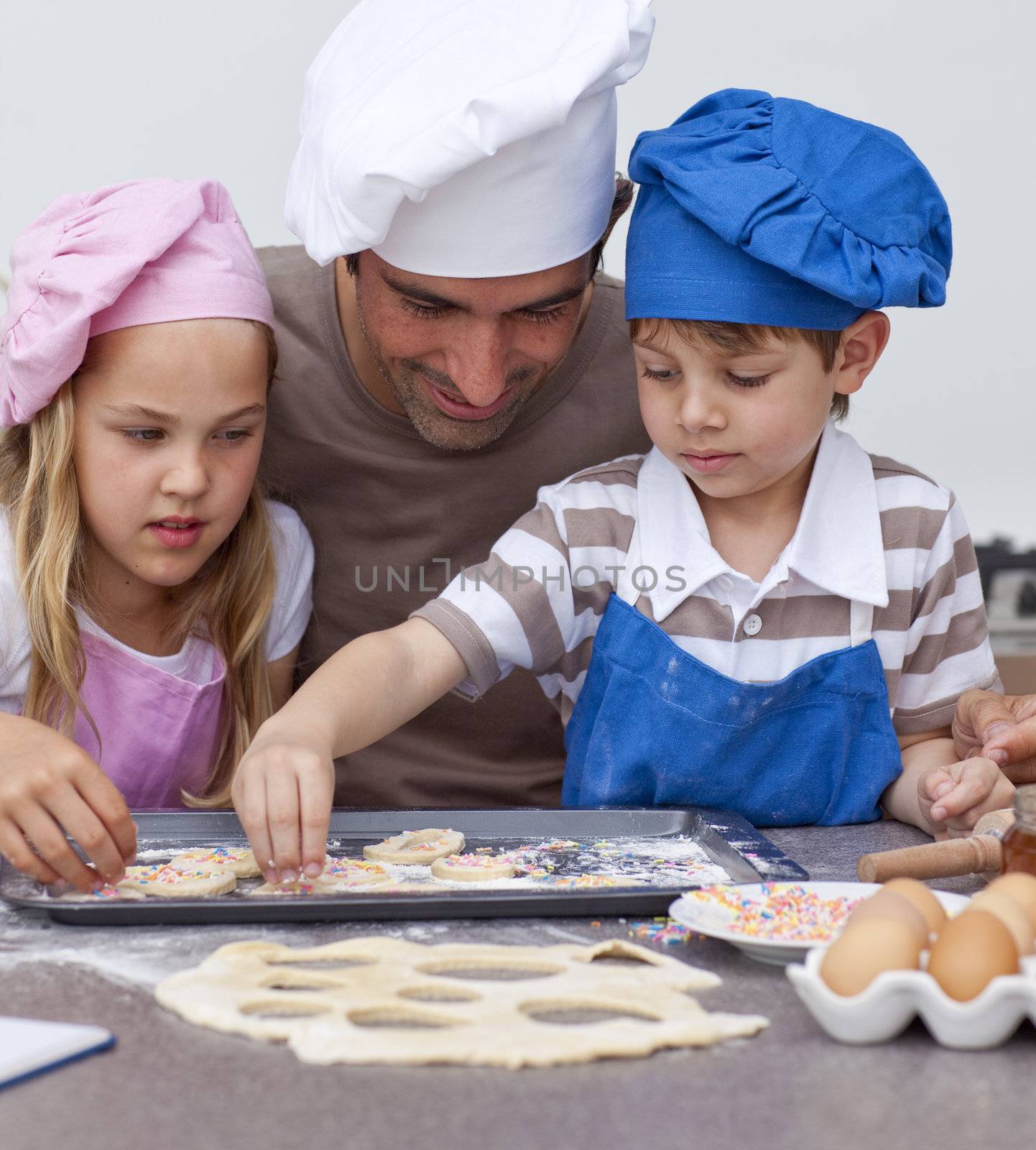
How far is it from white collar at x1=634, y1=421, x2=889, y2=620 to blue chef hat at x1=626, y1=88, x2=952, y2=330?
8.4 inches

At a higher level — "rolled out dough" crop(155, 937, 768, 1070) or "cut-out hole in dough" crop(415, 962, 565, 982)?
"rolled out dough" crop(155, 937, 768, 1070)

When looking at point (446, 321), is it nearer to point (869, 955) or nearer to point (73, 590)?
point (73, 590)

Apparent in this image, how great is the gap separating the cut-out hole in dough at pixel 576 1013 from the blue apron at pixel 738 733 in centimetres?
61

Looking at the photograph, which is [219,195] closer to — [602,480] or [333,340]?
[333,340]

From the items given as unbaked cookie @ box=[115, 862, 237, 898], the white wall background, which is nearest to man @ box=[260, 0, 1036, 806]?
unbaked cookie @ box=[115, 862, 237, 898]

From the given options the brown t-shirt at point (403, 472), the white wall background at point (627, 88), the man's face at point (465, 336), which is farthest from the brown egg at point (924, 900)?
the white wall background at point (627, 88)

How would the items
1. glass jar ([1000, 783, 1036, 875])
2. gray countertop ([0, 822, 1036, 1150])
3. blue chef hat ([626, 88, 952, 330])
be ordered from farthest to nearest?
blue chef hat ([626, 88, 952, 330]), glass jar ([1000, 783, 1036, 875]), gray countertop ([0, 822, 1036, 1150])

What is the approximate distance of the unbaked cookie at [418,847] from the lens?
1.23 metres

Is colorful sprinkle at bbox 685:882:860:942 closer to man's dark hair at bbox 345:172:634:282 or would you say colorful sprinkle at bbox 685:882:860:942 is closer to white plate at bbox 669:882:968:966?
white plate at bbox 669:882:968:966

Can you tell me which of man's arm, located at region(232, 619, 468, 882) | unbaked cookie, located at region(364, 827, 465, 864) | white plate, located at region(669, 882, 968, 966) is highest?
man's arm, located at region(232, 619, 468, 882)

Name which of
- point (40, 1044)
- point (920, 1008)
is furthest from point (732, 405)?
point (40, 1044)

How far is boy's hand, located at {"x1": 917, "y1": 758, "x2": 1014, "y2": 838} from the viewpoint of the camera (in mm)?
1312

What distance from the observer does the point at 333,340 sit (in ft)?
6.09

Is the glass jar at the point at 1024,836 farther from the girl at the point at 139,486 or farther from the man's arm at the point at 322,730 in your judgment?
the girl at the point at 139,486
